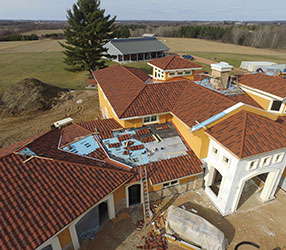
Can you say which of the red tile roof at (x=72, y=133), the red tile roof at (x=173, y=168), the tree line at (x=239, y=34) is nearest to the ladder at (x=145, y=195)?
the red tile roof at (x=173, y=168)

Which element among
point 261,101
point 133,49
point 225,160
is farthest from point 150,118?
point 133,49

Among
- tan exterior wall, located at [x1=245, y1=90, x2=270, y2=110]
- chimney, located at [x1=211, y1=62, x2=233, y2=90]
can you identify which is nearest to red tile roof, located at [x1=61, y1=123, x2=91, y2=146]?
chimney, located at [x1=211, y1=62, x2=233, y2=90]

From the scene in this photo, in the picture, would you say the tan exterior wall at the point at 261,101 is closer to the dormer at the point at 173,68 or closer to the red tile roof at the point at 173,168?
the dormer at the point at 173,68

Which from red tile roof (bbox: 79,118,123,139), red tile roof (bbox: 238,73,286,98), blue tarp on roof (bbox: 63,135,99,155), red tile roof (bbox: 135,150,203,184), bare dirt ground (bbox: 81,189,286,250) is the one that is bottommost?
bare dirt ground (bbox: 81,189,286,250)

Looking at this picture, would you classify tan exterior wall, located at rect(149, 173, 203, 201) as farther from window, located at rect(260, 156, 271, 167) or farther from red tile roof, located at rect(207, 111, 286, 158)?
window, located at rect(260, 156, 271, 167)

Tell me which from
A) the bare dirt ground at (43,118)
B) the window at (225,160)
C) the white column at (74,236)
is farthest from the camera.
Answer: the bare dirt ground at (43,118)

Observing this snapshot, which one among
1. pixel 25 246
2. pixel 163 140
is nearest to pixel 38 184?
pixel 25 246
